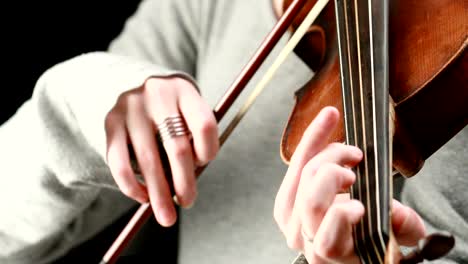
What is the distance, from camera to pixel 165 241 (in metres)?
0.68

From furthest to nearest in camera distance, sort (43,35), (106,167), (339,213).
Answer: (43,35) < (106,167) < (339,213)

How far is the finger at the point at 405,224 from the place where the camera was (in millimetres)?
338

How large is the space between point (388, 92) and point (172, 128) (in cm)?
16

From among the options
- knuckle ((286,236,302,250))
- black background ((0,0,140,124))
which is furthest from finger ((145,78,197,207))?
black background ((0,0,140,124))

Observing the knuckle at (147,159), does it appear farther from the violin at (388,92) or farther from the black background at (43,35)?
the black background at (43,35)

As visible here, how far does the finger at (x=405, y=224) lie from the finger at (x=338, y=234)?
2 cm

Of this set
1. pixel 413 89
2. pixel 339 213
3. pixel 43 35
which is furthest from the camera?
pixel 43 35

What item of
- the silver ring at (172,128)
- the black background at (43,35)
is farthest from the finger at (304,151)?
the black background at (43,35)

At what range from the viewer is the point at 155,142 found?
1.57 ft

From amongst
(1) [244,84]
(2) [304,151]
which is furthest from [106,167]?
(2) [304,151]

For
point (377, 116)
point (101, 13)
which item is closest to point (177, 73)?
point (377, 116)

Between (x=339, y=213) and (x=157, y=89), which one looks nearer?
(x=339, y=213)

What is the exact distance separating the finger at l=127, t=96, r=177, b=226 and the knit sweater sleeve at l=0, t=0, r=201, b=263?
0.03 metres

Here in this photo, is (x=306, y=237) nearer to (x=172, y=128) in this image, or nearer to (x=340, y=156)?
(x=340, y=156)
